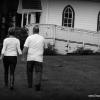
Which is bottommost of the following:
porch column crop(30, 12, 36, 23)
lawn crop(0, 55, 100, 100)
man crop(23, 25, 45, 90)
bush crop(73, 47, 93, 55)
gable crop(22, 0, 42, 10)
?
lawn crop(0, 55, 100, 100)

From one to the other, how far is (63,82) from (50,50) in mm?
11378

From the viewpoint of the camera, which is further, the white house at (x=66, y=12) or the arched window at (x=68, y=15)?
the arched window at (x=68, y=15)

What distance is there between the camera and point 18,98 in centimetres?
1190

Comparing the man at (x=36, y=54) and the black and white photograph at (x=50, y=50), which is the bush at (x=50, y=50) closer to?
the black and white photograph at (x=50, y=50)

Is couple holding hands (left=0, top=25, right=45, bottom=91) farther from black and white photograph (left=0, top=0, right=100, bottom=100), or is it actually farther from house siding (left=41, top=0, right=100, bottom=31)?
house siding (left=41, top=0, right=100, bottom=31)

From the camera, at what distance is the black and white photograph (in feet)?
43.3

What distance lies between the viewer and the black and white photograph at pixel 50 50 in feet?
43.3

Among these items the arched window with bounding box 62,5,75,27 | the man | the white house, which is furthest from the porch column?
the man

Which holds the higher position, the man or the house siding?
the house siding

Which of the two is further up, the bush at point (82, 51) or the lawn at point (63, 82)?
the bush at point (82, 51)

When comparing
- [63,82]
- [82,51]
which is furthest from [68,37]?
[63,82]

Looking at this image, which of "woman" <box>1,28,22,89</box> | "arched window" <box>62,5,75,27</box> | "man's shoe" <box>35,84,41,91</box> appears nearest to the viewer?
"man's shoe" <box>35,84,41,91</box>

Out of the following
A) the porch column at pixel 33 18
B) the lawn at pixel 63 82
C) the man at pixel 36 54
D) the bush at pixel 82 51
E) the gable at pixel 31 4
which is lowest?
the lawn at pixel 63 82

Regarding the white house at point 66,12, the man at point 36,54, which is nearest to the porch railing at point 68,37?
the white house at point 66,12
